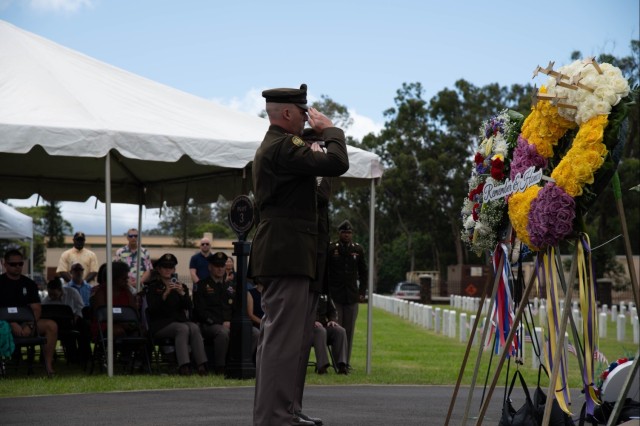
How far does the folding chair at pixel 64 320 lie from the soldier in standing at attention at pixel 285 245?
9.37 metres

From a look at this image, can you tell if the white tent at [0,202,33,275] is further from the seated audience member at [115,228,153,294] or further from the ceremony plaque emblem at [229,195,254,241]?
the ceremony plaque emblem at [229,195,254,241]

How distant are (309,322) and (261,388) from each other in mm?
1060

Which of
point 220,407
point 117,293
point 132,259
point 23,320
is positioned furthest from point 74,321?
point 220,407

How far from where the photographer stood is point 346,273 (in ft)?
50.1

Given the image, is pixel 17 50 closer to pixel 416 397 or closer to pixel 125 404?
pixel 125 404

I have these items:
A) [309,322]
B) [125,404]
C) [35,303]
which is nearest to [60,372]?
[35,303]

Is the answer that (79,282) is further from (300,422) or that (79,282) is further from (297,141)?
(297,141)

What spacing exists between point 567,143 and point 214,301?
864 centimetres

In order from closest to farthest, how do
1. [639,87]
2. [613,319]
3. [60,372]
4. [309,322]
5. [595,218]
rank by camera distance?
[639,87], [309,322], [60,372], [613,319], [595,218]

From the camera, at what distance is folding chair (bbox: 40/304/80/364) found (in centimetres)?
1529

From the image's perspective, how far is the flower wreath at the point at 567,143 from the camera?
5.77 m

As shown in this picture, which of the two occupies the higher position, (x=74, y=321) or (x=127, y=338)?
(x=74, y=321)

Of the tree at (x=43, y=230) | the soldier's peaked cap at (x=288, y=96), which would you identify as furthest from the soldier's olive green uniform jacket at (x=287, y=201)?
the tree at (x=43, y=230)

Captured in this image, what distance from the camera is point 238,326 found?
13008 millimetres
